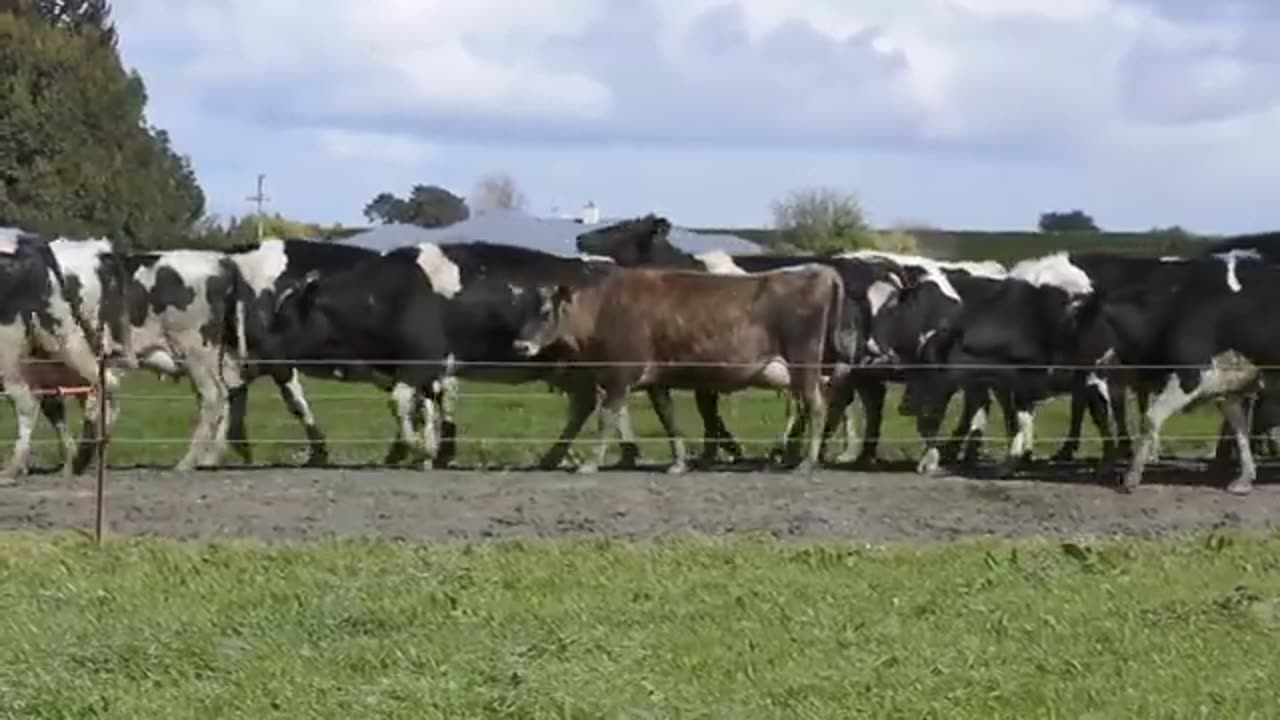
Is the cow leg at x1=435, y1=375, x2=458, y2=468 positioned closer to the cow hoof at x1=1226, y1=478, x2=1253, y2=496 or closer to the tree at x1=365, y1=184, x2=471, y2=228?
the cow hoof at x1=1226, y1=478, x2=1253, y2=496

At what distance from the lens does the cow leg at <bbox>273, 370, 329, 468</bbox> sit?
67.5 feet

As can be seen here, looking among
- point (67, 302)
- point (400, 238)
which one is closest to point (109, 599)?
point (67, 302)

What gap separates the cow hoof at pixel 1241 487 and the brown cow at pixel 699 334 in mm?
3660

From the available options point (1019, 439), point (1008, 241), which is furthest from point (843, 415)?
point (1008, 241)

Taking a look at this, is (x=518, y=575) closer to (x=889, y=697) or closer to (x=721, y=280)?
(x=889, y=697)

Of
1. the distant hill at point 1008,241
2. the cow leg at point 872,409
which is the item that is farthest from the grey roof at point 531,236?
the cow leg at point 872,409

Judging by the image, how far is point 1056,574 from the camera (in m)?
12.5

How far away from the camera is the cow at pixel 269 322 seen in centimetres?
2083

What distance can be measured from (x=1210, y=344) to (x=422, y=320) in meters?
6.97

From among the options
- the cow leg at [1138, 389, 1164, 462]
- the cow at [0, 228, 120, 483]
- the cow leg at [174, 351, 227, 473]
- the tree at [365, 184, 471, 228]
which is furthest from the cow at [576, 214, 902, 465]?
the tree at [365, 184, 471, 228]

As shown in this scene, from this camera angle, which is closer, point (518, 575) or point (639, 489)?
point (518, 575)

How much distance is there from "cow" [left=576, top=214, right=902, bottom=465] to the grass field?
306 mm

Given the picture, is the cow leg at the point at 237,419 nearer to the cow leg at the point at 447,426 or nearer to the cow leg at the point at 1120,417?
the cow leg at the point at 447,426

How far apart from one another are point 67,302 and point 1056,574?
957 centimetres
